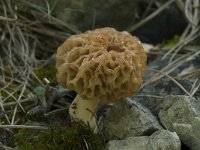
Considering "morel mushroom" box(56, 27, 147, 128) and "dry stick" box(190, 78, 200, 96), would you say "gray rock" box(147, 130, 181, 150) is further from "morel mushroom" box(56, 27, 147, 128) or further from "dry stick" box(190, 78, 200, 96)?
"dry stick" box(190, 78, 200, 96)

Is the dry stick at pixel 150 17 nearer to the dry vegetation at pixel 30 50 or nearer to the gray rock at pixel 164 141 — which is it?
the dry vegetation at pixel 30 50

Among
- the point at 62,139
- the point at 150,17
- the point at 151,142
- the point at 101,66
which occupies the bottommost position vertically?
the point at 62,139

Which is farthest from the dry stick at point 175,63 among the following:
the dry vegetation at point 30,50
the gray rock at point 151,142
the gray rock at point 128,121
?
the gray rock at point 151,142

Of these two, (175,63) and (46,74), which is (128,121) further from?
(175,63)

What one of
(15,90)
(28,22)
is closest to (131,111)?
(15,90)

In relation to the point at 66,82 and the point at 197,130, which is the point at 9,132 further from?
the point at 197,130

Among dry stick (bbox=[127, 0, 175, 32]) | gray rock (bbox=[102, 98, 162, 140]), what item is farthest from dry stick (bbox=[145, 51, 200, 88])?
dry stick (bbox=[127, 0, 175, 32])

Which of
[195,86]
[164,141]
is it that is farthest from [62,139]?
[195,86]
